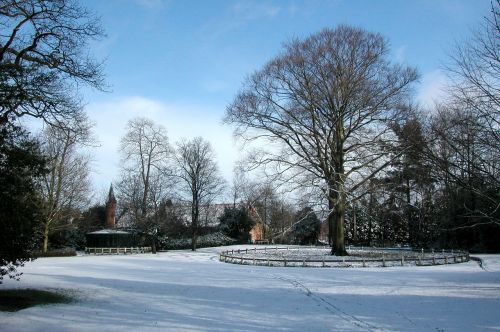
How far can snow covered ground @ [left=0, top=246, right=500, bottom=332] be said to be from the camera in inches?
437

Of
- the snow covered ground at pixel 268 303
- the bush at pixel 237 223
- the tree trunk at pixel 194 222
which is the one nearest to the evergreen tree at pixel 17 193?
the snow covered ground at pixel 268 303

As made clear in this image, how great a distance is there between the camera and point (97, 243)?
182ft

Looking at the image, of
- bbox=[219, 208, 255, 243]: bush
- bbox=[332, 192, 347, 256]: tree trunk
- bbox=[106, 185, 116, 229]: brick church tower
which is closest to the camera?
bbox=[332, 192, 347, 256]: tree trunk

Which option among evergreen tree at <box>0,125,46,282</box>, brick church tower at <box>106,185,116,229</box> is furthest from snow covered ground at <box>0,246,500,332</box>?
brick church tower at <box>106,185,116,229</box>

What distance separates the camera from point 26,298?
15023mm

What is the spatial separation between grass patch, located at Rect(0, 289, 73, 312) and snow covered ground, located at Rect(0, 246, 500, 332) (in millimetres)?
678

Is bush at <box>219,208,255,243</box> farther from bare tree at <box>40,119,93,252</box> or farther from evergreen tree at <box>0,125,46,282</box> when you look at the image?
evergreen tree at <box>0,125,46,282</box>

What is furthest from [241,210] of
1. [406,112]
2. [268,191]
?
[406,112]

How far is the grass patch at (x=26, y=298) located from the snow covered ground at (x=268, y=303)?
A: 678mm

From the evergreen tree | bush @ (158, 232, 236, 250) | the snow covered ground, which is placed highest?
the evergreen tree

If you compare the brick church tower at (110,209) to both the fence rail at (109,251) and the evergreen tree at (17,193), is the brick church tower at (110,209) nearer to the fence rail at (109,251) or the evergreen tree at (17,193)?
the fence rail at (109,251)

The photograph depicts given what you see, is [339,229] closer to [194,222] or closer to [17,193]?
[194,222]

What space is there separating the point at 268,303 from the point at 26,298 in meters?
8.00

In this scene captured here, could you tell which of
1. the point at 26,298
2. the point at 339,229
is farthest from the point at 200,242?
the point at 26,298
